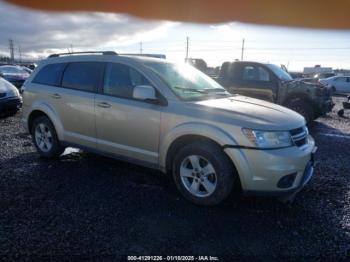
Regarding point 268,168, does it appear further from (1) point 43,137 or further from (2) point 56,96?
(1) point 43,137

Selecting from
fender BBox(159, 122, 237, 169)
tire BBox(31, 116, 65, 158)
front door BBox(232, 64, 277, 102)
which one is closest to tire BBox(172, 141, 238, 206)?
fender BBox(159, 122, 237, 169)

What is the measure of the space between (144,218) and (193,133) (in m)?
1.15

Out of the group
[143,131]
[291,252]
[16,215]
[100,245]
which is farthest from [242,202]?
[16,215]

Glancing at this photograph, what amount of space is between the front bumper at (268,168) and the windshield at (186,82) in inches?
42.8

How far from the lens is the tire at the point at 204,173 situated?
379 centimetres

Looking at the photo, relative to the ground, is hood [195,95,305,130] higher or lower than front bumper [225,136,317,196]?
higher

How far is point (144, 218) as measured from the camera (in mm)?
3711

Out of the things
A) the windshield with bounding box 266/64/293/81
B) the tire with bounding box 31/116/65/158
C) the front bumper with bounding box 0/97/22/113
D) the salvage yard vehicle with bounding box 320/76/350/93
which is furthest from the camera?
the salvage yard vehicle with bounding box 320/76/350/93

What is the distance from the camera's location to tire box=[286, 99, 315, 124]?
972 cm

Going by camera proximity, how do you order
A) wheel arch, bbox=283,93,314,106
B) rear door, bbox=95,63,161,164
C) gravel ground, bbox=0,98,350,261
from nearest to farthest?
gravel ground, bbox=0,98,350,261 → rear door, bbox=95,63,161,164 → wheel arch, bbox=283,93,314,106

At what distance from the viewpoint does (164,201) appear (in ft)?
13.7

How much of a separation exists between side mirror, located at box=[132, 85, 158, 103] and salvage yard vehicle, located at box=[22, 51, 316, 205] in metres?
0.01

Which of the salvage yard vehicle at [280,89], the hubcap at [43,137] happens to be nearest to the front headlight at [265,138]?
the hubcap at [43,137]

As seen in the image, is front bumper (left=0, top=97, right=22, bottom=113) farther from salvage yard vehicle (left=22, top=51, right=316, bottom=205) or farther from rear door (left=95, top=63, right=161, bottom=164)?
rear door (left=95, top=63, right=161, bottom=164)
